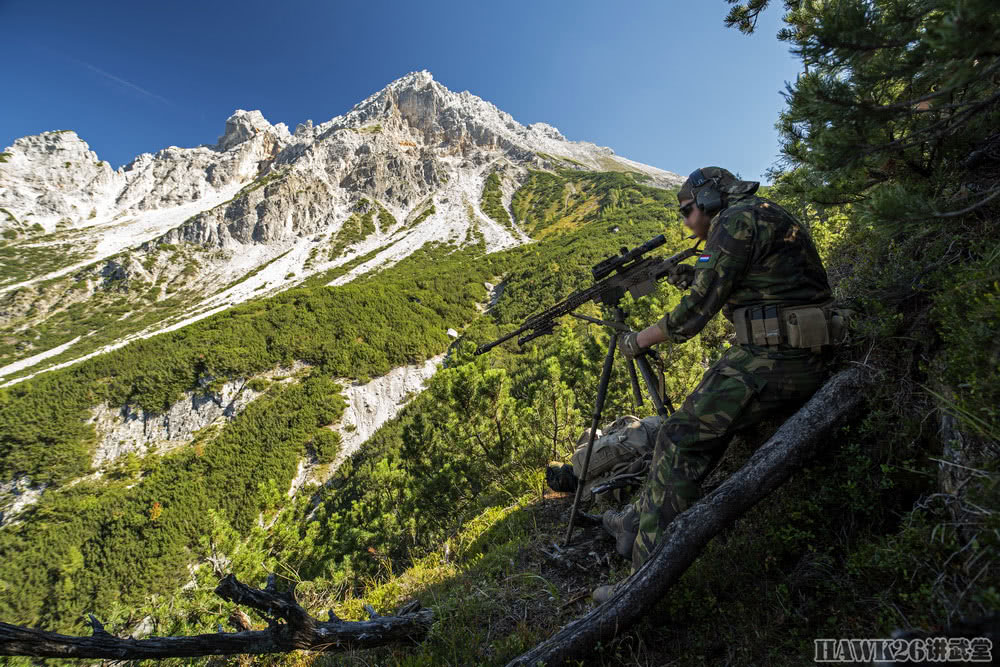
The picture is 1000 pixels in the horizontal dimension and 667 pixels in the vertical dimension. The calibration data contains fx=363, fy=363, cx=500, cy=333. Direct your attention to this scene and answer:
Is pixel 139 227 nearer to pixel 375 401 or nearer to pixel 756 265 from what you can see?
pixel 375 401

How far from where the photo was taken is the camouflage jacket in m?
2.59

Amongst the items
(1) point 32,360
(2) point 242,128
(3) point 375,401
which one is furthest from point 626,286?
(2) point 242,128

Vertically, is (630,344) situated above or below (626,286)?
below

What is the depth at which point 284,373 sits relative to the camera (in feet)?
88.4

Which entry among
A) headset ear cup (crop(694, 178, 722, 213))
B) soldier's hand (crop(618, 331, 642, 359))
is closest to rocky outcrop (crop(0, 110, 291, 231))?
soldier's hand (crop(618, 331, 642, 359))

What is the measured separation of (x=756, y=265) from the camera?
2668 mm

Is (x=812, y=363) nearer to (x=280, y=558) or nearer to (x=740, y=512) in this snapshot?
(x=740, y=512)

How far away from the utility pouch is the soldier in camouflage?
0.01m

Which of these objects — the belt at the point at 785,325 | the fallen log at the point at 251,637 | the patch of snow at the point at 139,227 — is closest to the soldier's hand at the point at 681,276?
the belt at the point at 785,325

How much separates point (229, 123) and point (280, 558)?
178011mm

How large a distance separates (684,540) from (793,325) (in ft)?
5.27

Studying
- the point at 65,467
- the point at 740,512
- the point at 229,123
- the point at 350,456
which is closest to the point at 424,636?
the point at 740,512

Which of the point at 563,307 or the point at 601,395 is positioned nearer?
the point at 601,395

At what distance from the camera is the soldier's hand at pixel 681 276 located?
131 inches
